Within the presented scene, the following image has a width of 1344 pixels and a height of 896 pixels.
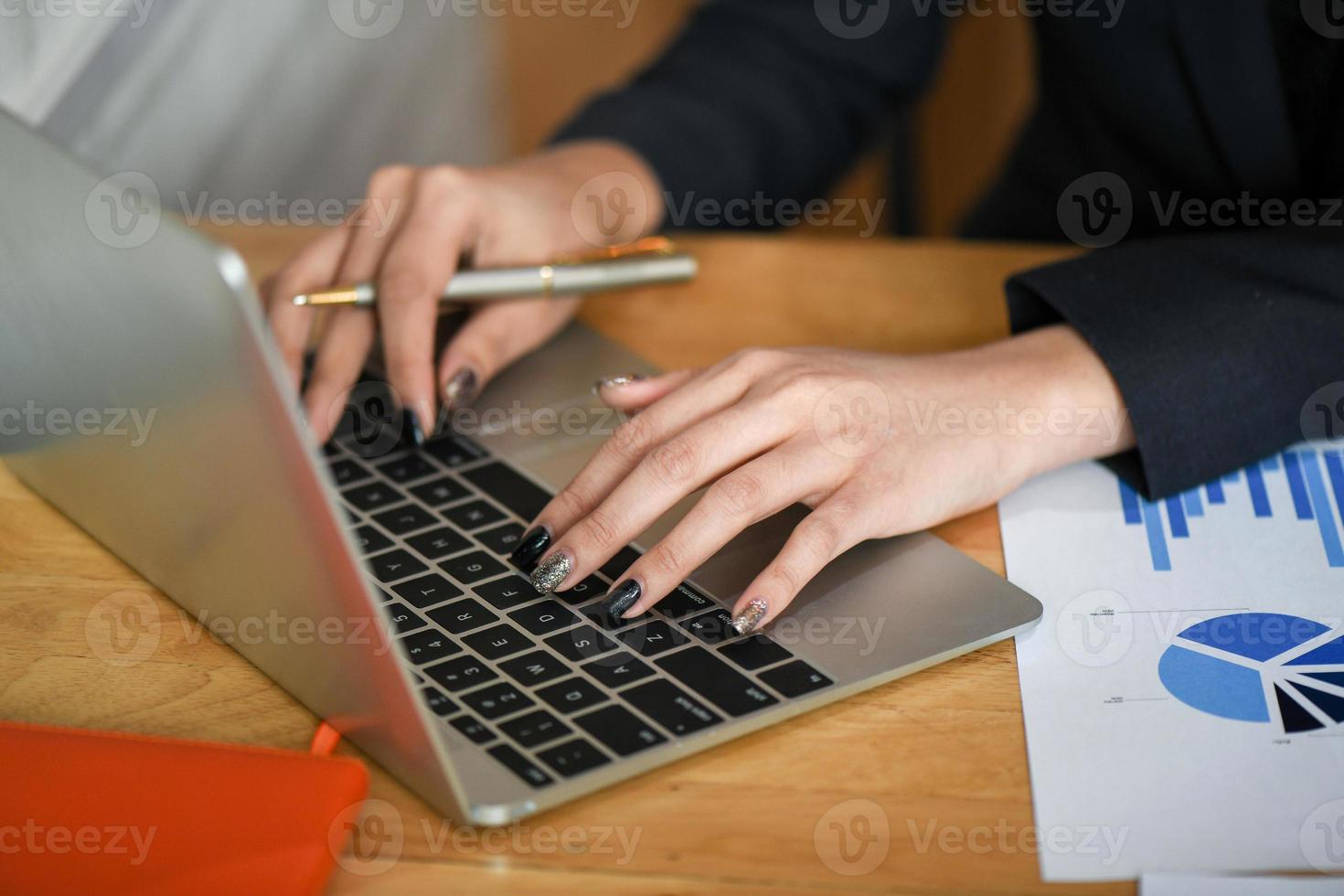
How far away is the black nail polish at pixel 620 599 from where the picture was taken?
0.58 meters

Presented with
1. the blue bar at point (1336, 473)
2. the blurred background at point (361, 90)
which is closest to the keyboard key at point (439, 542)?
the blue bar at point (1336, 473)

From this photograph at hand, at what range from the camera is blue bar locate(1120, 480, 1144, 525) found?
2.25 ft

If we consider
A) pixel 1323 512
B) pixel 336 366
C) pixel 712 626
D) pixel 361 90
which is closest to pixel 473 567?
pixel 712 626

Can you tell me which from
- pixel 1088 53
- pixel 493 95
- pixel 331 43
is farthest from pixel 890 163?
pixel 1088 53

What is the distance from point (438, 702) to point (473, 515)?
168 mm

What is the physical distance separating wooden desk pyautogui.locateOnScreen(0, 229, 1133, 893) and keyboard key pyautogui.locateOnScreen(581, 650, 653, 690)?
0.04 m

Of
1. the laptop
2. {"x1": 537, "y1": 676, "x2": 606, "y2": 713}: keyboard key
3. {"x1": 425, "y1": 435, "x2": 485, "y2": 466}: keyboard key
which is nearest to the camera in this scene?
the laptop

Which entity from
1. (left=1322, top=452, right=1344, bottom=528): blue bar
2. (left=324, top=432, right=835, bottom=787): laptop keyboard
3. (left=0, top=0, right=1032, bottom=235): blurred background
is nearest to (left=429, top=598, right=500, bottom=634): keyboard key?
(left=324, top=432, right=835, bottom=787): laptop keyboard

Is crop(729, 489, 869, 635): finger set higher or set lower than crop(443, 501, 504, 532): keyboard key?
higher

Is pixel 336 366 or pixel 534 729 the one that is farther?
pixel 336 366

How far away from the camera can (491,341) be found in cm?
84

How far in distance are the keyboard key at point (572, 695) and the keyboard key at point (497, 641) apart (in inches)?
1.3

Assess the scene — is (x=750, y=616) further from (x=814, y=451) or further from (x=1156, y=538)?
(x=1156, y=538)

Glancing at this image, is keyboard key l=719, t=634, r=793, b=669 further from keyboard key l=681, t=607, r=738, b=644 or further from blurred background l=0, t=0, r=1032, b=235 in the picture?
blurred background l=0, t=0, r=1032, b=235
